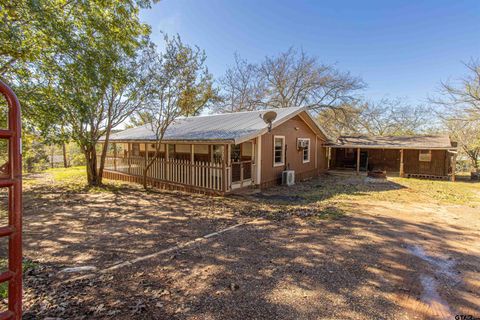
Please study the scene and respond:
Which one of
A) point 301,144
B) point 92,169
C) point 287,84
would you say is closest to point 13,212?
point 92,169

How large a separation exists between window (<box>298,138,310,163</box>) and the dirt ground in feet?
20.9

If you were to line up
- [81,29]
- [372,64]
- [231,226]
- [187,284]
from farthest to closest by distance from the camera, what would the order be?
1. [372,64]
2. [81,29]
3. [231,226]
4. [187,284]

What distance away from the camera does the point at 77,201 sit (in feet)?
28.1

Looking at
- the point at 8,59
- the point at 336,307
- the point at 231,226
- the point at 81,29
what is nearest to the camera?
the point at 336,307

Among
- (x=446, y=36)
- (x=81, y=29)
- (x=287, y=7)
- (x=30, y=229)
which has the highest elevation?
(x=287, y=7)

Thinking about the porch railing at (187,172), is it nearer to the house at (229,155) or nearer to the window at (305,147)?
the house at (229,155)

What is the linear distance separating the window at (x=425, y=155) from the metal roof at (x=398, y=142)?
74cm

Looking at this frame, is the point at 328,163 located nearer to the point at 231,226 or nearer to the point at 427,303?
the point at 231,226

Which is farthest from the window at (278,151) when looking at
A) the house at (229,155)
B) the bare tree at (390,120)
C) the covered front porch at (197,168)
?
the bare tree at (390,120)

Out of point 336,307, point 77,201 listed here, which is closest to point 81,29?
point 77,201

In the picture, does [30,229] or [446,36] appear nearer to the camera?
[30,229]

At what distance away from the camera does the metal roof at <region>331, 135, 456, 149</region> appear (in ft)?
50.8

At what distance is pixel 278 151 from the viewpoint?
475 inches

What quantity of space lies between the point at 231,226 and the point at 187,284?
Answer: 2673mm
